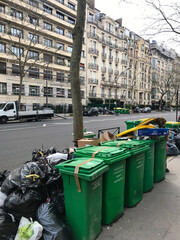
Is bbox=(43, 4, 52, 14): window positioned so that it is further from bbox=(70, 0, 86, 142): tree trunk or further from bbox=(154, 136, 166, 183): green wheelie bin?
bbox=(154, 136, 166, 183): green wheelie bin

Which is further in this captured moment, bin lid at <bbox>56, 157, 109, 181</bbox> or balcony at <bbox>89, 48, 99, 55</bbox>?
balcony at <bbox>89, 48, 99, 55</bbox>

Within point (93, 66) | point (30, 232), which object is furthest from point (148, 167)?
point (93, 66)

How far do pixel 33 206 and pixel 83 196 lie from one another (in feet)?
2.60

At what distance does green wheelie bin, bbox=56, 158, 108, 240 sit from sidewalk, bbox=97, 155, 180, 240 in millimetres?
313

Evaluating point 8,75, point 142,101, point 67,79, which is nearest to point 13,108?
point 8,75

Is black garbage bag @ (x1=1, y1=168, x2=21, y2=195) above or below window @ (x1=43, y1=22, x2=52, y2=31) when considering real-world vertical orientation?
below

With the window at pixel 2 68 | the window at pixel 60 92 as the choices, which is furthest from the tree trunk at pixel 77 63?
the window at pixel 60 92

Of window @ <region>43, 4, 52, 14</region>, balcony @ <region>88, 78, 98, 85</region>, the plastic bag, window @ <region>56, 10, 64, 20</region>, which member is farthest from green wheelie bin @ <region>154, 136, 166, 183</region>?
balcony @ <region>88, 78, 98, 85</region>

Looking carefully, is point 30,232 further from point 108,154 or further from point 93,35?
point 93,35

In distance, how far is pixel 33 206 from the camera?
2510mm

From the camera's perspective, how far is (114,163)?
256 cm

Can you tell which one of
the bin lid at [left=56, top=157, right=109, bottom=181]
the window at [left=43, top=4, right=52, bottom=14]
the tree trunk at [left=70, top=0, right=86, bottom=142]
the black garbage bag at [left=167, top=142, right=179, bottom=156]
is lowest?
the black garbage bag at [left=167, top=142, right=179, bottom=156]

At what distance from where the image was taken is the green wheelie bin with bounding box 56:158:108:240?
Answer: 7.02ft

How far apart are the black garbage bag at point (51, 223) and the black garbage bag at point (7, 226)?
29 cm
